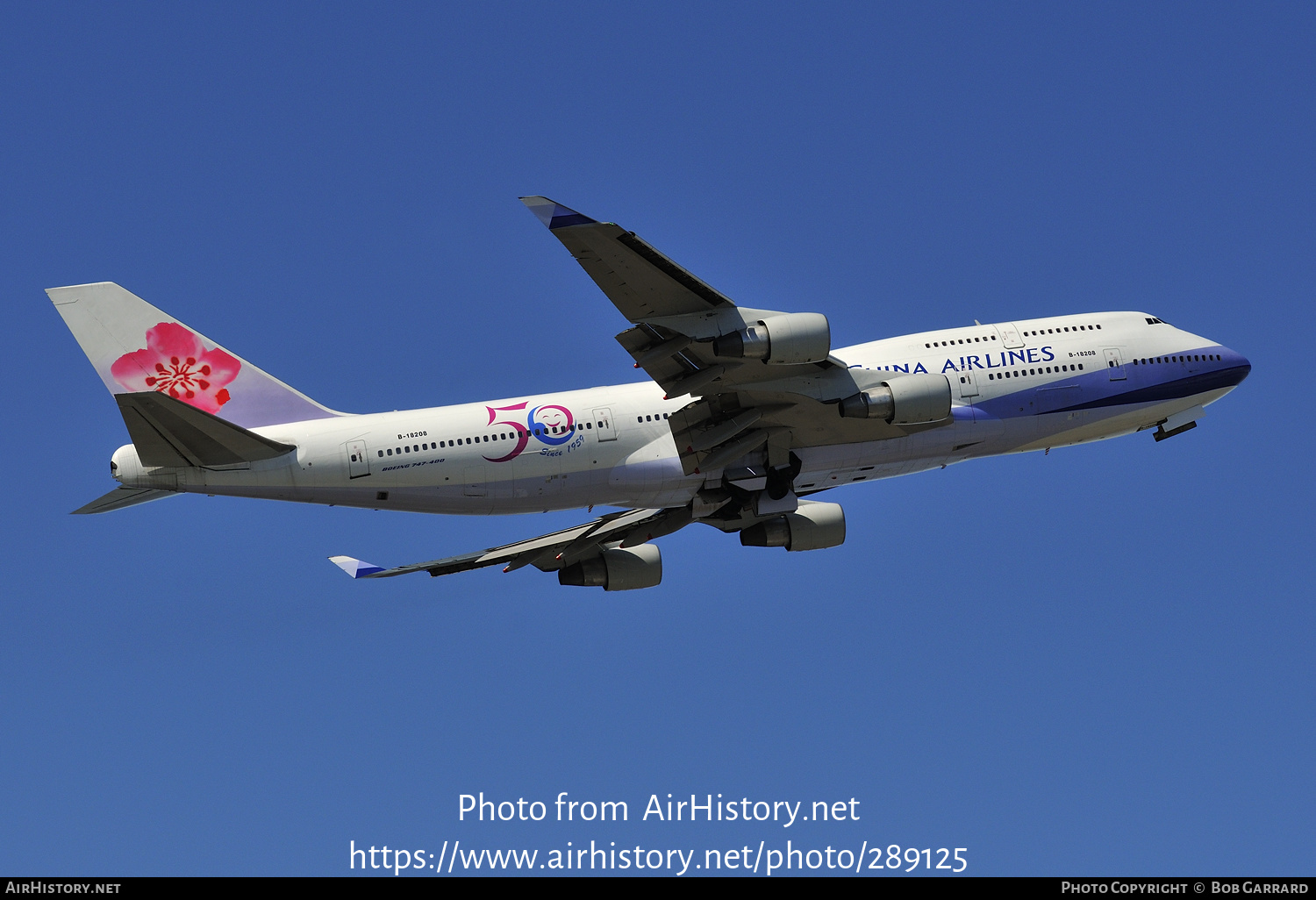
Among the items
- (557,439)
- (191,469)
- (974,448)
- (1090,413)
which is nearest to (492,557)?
(557,439)

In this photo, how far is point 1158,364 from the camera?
41.8 metres

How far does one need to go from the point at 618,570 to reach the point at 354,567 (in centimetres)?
781

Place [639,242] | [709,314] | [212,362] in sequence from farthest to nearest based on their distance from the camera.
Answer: [212,362], [709,314], [639,242]

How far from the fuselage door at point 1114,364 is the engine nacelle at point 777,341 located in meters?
11.5

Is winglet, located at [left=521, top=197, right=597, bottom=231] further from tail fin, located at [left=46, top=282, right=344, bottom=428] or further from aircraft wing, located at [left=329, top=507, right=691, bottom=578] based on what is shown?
aircraft wing, located at [left=329, top=507, right=691, bottom=578]

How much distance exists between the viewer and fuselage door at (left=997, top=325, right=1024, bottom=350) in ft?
133

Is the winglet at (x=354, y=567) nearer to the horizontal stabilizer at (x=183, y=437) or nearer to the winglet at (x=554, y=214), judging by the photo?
the horizontal stabilizer at (x=183, y=437)

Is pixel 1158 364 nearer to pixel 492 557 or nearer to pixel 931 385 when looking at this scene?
pixel 931 385

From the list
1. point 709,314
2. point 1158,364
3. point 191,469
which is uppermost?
point 1158,364

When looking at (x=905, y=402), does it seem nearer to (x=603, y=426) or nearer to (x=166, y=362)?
(x=603, y=426)

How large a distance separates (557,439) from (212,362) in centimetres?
956

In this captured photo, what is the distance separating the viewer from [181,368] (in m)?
38.4

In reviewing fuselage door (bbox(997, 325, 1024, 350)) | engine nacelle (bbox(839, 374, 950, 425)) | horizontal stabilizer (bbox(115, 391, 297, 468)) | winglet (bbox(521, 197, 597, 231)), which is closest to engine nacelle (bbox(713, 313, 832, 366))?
engine nacelle (bbox(839, 374, 950, 425))

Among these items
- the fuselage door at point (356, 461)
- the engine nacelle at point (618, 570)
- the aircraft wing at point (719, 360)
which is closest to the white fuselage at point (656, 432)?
the fuselage door at point (356, 461)
